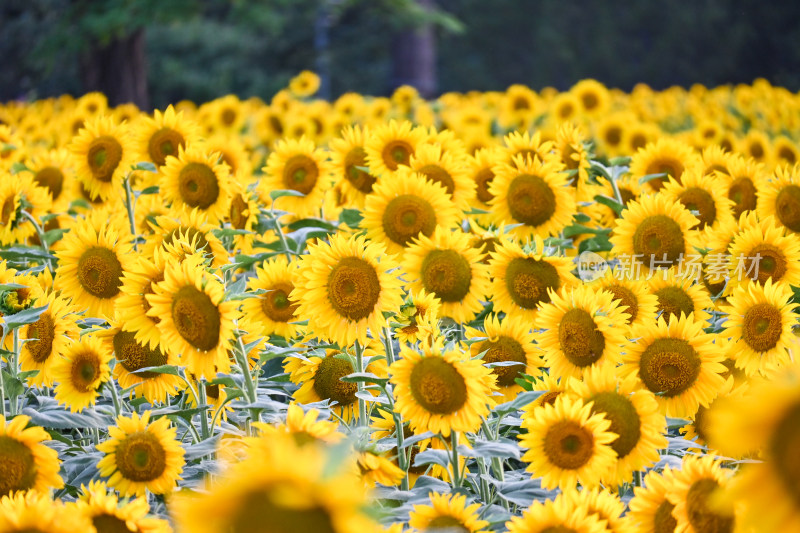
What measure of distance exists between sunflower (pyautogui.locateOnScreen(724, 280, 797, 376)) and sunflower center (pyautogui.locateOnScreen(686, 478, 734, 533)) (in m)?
0.93

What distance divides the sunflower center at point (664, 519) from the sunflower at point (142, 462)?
39.8 inches

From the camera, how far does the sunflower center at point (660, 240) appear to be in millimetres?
2955

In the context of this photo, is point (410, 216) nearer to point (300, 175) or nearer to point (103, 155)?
point (300, 175)

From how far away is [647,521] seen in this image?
175cm

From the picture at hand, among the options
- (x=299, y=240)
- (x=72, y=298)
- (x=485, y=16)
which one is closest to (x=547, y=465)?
(x=72, y=298)

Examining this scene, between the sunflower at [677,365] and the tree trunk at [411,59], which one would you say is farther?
the tree trunk at [411,59]

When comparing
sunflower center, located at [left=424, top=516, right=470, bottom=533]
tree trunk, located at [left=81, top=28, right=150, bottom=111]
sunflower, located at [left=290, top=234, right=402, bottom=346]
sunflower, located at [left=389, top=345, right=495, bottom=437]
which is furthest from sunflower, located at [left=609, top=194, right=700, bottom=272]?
tree trunk, located at [left=81, top=28, right=150, bottom=111]

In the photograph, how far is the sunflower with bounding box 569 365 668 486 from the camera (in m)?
1.98

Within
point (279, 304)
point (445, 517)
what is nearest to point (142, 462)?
point (445, 517)

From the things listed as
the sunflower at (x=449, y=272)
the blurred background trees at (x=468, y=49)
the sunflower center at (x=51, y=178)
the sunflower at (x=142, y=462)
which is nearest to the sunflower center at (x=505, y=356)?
the sunflower at (x=449, y=272)

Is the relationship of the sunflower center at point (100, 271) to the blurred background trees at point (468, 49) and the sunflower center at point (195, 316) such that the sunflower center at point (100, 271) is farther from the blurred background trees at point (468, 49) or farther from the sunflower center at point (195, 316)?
the blurred background trees at point (468, 49)

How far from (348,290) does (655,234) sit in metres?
1.17

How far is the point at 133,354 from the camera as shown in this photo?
2.42m

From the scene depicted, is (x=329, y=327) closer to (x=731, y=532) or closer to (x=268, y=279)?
(x=268, y=279)
